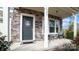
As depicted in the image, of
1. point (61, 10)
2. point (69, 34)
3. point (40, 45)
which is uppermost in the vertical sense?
point (61, 10)

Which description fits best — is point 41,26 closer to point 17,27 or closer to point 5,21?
point 17,27

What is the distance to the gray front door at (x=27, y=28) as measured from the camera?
9523 millimetres

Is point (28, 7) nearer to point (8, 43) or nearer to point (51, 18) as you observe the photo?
point (51, 18)

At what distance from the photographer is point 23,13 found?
9.45 m

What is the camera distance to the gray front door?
375 inches

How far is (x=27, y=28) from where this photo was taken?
375 inches

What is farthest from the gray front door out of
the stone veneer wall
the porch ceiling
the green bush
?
the green bush

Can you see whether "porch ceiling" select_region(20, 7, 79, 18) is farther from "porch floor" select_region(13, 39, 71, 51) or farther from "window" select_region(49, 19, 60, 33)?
"porch floor" select_region(13, 39, 71, 51)

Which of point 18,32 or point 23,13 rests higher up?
point 23,13

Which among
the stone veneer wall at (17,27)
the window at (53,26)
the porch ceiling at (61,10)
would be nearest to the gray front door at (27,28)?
the stone veneer wall at (17,27)

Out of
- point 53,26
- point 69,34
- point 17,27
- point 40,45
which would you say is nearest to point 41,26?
point 53,26
